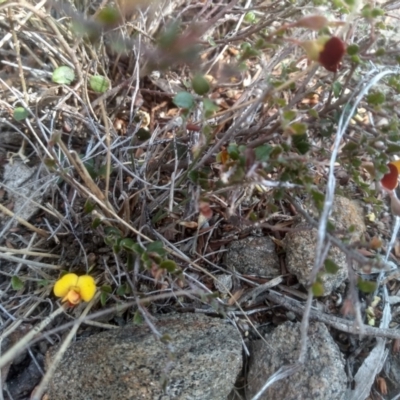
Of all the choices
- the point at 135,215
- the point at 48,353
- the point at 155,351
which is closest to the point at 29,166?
the point at 135,215

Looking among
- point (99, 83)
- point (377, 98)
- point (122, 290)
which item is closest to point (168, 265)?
point (122, 290)

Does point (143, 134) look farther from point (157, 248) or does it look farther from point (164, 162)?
point (157, 248)

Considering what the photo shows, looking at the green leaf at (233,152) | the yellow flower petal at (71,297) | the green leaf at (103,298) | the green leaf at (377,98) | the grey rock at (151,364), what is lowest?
the grey rock at (151,364)

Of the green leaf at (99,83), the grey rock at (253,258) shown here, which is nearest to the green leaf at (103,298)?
the grey rock at (253,258)

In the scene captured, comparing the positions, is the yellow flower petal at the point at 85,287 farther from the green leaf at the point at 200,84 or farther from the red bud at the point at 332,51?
the red bud at the point at 332,51

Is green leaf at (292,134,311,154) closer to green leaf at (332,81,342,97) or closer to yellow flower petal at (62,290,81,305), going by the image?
green leaf at (332,81,342,97)

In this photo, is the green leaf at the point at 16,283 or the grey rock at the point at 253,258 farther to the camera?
the grey rock at the point at 253,258
